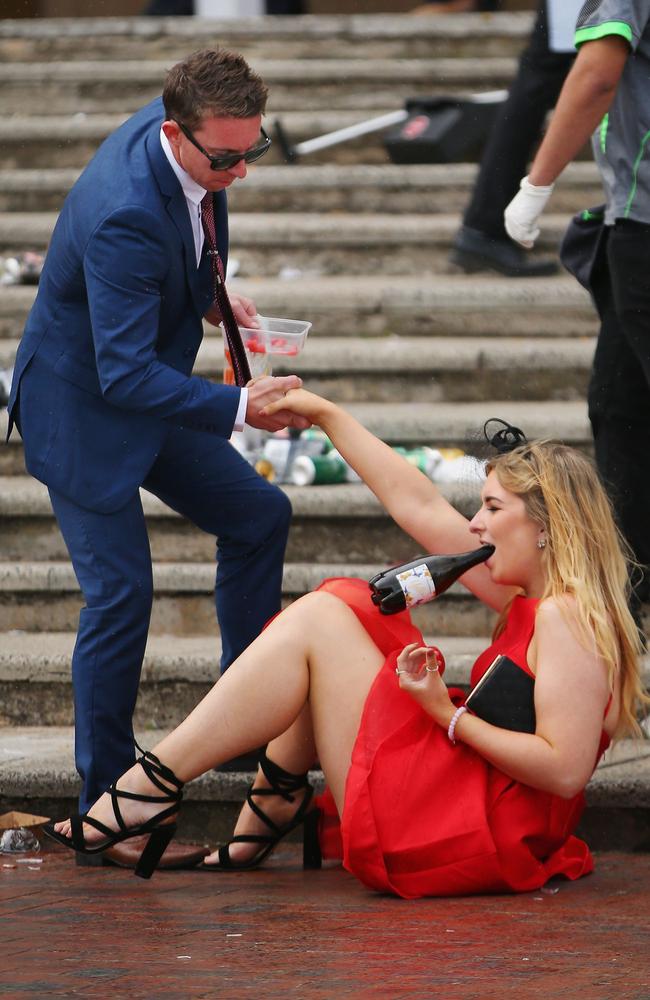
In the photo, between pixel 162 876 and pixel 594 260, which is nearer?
pixel 162 876

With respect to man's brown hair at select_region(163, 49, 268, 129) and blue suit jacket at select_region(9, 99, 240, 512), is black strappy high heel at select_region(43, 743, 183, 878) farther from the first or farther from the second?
man's brown hair at select_region(163, 49, 268, 129)

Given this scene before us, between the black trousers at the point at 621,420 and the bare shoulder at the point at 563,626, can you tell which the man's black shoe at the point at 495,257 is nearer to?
the black trousers at the point at 621,420

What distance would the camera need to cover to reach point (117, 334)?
323 cm

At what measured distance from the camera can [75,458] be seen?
136 inches

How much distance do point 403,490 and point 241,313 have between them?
625 millimetres

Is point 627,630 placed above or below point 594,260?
below

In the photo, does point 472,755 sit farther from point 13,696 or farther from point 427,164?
point 427,164

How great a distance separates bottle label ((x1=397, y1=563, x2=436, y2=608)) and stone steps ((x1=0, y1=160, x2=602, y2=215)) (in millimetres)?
4154

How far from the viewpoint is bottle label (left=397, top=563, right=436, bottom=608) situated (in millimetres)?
3199

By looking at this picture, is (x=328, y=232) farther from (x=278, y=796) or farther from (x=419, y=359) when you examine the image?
(x=278, y=796)

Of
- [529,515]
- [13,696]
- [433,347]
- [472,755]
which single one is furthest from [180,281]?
[433,347]

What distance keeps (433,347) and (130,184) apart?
2.67 metres

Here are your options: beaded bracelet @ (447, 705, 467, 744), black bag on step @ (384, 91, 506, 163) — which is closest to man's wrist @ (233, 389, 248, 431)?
beaded bracelet @ (447, 705, 467, 744)

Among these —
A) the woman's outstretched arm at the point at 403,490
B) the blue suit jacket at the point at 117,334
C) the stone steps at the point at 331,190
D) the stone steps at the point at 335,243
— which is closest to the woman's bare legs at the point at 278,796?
the woman's outstretched arm at the point at 403,490
